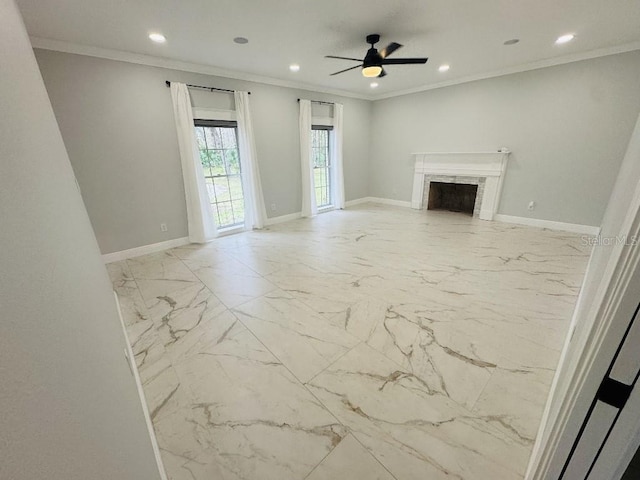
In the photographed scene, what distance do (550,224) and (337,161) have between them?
4.19m

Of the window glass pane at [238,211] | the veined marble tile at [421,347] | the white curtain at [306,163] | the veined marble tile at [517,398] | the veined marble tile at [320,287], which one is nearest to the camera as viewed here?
the veined marble tile at [517,398]

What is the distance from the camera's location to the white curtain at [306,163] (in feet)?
16.5

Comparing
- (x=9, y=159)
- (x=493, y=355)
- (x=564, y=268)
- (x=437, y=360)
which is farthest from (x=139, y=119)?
(x=564, y=268)

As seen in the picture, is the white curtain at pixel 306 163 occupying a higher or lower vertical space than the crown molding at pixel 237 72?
lower

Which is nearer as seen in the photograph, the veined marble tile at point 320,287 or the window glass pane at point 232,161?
the veined marble tile at point 320,287

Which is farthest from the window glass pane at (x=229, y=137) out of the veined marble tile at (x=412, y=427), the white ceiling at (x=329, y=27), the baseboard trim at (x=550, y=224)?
the baseboard trim at (x=550, y=224)

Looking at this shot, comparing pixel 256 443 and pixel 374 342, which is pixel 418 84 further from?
pixel 256 443

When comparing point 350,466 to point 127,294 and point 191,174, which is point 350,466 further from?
point 191,174

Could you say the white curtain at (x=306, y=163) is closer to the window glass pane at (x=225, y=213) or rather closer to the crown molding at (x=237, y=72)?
the crown molding at (x=237, y=72)

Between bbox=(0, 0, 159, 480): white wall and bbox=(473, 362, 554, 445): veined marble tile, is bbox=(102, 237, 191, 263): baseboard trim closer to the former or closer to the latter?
bbox=(0, 0, 159, 480): white wall

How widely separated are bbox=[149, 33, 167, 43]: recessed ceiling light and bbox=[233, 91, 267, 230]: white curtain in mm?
1280

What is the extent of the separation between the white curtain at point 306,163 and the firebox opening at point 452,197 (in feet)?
9.08

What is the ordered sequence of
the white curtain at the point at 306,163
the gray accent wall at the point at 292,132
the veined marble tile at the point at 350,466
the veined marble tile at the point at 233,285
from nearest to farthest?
the veined marble tile at the point at 350,466 → the veined marble tile at the point at 233,285 → the gray accent wall at the point at 292,132 → the white curtain at the point at 306,163

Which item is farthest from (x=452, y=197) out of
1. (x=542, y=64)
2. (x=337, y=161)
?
(x=337, y=161)
